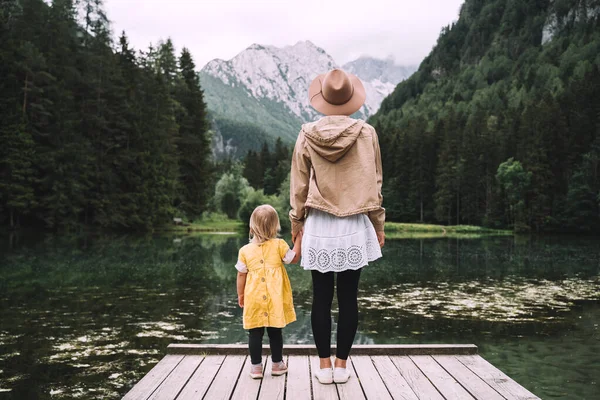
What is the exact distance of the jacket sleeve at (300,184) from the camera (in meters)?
3.90

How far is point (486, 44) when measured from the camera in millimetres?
132000

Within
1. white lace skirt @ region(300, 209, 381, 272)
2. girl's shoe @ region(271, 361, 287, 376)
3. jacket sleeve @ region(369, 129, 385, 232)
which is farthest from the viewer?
girl's shoe @ region(271, 361, 287, 376)

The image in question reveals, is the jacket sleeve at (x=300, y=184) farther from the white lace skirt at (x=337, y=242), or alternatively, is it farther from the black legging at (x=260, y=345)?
the black legging at (x=260, y=345)

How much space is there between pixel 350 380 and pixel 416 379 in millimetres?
499

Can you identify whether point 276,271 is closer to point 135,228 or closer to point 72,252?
point 72,252

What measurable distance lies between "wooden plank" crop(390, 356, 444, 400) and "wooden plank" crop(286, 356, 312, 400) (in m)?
0.74

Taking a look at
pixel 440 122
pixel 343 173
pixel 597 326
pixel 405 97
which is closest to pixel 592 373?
pixel 597 326

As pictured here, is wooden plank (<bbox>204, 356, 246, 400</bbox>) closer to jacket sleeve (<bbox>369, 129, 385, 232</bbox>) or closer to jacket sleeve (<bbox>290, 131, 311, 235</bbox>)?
→ jacket sleeve (<bbox>290, 131, 311, 235</bbox>)

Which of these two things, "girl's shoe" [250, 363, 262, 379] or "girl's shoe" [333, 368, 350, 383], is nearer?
"girl's shoe" [333, 368, 350, 383]

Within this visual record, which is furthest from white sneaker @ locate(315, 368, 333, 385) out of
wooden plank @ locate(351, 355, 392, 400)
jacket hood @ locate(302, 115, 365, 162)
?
jacket hood @ locate(302, 115, 365, 162)

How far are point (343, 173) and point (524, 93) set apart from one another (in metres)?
90.7

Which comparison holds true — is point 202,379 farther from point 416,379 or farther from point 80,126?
point 80,126

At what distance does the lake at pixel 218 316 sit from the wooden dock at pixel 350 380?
2412mm

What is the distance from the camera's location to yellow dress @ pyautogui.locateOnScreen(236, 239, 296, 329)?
3.98m
